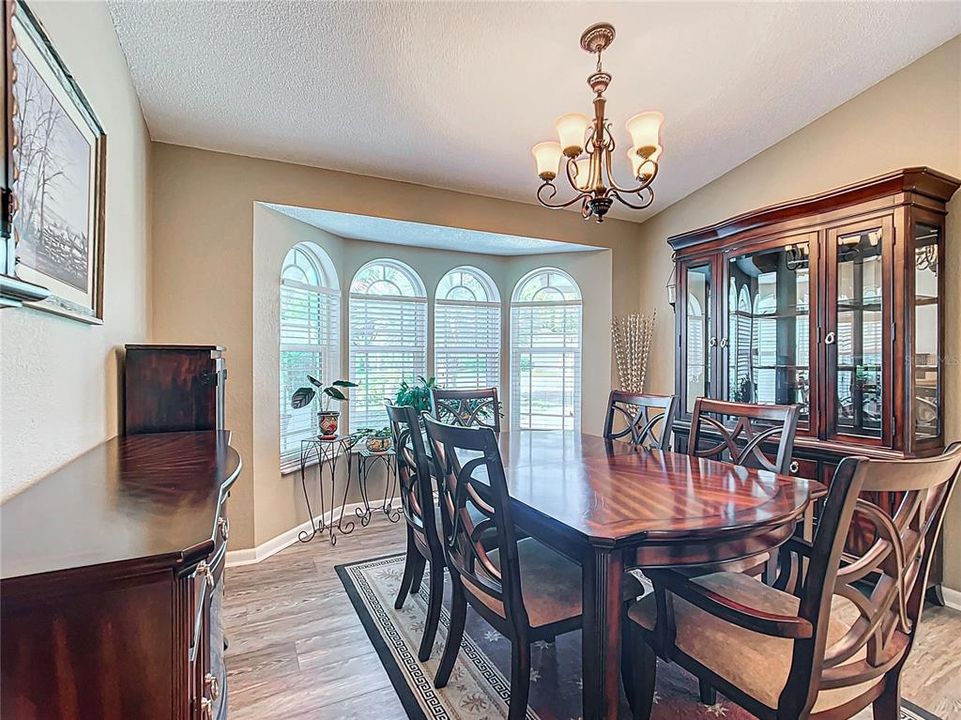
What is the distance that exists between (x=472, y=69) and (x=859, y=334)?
2551 mm

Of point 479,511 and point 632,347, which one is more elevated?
point 632,347

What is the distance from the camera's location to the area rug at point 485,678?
1831 millimetres

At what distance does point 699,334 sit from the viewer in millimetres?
3695

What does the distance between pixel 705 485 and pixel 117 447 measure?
7.02 ft

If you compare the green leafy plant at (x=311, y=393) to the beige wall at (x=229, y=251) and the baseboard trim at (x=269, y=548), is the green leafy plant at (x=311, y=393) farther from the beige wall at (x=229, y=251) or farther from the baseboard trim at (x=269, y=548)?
the baseboard trim at (x=269, y=548)

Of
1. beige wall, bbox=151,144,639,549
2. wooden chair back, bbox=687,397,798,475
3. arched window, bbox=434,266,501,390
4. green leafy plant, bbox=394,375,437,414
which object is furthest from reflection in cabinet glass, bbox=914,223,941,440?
beige wall, bbox=151,144,639,549

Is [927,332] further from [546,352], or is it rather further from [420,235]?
[420,235]

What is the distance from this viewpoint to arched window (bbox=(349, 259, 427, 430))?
4.26m

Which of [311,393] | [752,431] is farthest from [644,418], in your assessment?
[311,393]

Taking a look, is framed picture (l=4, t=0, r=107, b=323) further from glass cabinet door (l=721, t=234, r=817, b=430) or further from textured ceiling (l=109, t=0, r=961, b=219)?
glass cabinet door (l=721, t=234, r=817, b=430)

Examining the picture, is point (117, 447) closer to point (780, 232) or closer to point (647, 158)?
point (647, 158)

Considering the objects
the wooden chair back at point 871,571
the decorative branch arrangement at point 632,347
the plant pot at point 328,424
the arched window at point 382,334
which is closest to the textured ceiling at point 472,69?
the arched window at point 382,334

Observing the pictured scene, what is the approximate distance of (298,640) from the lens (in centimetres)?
231

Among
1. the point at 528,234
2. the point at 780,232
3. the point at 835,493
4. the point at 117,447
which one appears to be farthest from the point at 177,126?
Answer: the point at 780,232
